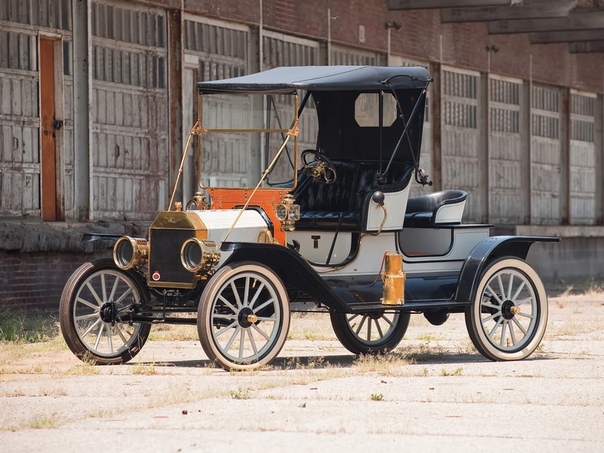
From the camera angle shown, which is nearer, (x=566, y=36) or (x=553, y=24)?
(x=553, y=24)

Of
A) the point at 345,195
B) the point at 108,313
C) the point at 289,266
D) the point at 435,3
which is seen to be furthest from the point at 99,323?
the point at 435,3

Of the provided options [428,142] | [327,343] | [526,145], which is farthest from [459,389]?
[526,145]

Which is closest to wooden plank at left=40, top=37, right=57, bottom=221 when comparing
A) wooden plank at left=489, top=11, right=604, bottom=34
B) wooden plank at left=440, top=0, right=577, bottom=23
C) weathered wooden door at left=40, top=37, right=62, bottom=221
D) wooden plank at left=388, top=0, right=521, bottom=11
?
weathered wooden door at left=40, top=37, right=62, bottom=221

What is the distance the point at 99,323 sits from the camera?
11070 mm

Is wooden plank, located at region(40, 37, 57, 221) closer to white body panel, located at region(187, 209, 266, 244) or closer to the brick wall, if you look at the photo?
the brick wall

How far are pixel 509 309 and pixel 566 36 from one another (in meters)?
16.8

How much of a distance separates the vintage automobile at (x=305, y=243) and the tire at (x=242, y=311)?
0.04 feet

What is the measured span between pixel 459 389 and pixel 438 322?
8.87 ft

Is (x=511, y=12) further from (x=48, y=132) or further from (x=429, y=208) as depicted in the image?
(x=429, y=208)

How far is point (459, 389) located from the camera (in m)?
9.46

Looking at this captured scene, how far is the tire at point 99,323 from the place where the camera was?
10.9 meters

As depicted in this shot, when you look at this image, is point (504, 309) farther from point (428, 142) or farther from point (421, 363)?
point (428, 142)

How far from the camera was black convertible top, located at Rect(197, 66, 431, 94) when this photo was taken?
11.4 metres

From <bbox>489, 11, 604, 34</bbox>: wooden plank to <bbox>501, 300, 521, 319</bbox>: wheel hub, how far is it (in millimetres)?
14925
